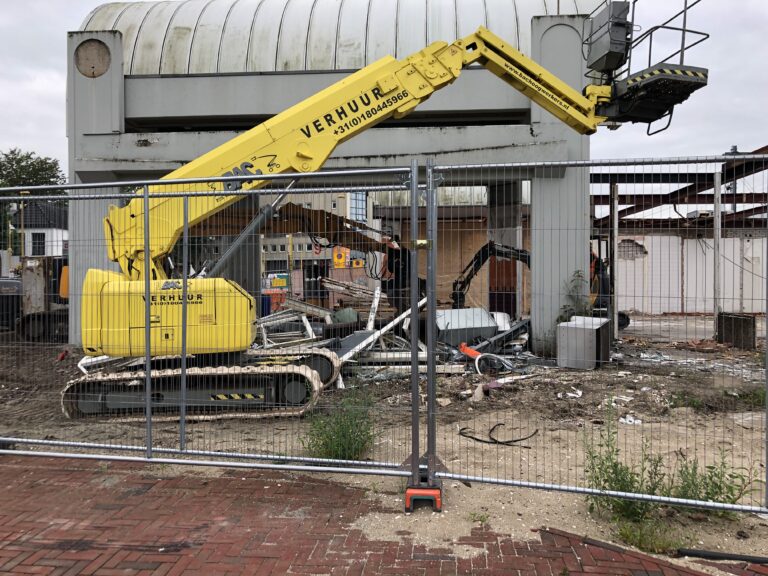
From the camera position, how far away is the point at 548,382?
343 inches

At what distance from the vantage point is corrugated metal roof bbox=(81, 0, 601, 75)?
1430 cm

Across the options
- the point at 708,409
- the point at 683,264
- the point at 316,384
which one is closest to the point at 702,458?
the point at 708,409

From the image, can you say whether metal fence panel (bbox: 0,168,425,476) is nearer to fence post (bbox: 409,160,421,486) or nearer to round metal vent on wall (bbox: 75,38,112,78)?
fence post (bbox: 409,160,421,486)

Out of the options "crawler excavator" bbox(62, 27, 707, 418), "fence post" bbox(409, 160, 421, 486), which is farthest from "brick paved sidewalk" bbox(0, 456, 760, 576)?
"crawler excavator" bbox(62, 27, 707, 418)

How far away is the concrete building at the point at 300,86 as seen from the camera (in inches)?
460

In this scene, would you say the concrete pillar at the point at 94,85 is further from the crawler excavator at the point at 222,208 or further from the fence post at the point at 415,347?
the fence post at the point at 415,347

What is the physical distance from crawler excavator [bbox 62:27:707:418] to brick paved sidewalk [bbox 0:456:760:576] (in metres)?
1.05

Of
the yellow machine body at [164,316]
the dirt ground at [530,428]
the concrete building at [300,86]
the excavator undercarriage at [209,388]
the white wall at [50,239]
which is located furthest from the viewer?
the concrete building at [300,86]

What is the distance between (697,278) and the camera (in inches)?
172

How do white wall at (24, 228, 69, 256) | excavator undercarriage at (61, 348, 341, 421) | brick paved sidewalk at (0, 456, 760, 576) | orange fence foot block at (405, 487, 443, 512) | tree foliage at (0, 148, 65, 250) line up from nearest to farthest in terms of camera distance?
brick paved sidewalk at (0, 456, 760, 576)
orange fence foot block at (405, 487, 443, 512)
white wall at (24, 228, 69, 256)
excavator undercarriage at (61, 348, 341, 421)
tree foliage at (0, 148, 65, 250)

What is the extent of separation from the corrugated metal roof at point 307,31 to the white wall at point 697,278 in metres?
10.7

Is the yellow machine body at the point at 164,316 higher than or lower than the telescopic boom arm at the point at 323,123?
lower

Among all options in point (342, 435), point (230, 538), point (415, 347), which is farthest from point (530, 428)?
point (230, 538)

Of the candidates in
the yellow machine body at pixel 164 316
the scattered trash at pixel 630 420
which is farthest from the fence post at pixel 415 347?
the scattered trash at pixel 630 420
